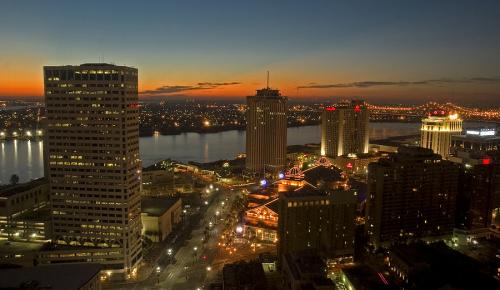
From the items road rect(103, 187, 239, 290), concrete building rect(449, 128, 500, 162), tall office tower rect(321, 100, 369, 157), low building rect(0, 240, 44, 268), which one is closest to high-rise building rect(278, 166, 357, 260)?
road rect(103, 187, 239, 290)

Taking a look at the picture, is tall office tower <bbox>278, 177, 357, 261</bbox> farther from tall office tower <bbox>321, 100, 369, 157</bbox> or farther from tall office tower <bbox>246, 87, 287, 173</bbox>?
tall office tower <bbox>321, 100, 369, 157</bbox>

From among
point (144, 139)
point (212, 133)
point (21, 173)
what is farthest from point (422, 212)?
point (212, 133)

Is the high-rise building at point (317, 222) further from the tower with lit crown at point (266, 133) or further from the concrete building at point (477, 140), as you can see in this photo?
the concrete building at point (477, 140)

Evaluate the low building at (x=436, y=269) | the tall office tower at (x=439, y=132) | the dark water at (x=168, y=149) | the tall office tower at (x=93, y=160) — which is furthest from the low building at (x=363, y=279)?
the dark water at (x=168, y=149)

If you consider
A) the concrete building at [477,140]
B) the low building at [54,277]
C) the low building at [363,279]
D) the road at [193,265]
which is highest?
the concrete building at [477,140]

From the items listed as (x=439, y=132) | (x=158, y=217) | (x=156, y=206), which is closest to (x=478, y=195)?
(x=439, y=132)

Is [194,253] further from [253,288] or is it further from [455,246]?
[455,246]

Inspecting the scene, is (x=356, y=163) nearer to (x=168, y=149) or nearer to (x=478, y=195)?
(x=478, y=195)
